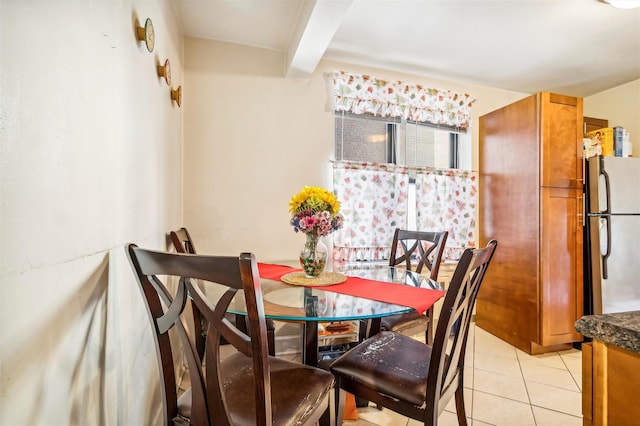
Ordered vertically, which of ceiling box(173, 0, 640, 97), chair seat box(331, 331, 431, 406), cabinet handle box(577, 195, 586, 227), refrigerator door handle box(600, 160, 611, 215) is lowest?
chair seat box(331, 331, 431, 406)

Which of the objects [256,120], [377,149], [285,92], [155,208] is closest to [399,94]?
[377,149]

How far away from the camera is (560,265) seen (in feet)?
8.34

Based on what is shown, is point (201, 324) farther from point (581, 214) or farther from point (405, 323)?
point (581, 214)

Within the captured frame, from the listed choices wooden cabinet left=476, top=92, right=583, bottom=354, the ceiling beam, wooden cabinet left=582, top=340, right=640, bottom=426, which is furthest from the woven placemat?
wooden cabinet left=476, top=92, right=583, bottom=354

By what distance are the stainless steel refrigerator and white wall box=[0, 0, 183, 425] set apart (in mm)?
3251

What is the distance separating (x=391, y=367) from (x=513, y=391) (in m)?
1.35

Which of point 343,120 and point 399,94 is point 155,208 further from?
point 399,94

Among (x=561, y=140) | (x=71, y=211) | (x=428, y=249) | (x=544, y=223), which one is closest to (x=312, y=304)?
(x=71, y=211)

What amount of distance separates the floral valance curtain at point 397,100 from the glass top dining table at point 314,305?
A: 1.68m

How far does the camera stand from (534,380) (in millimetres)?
2139

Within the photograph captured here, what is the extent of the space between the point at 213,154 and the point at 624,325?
2.47 m

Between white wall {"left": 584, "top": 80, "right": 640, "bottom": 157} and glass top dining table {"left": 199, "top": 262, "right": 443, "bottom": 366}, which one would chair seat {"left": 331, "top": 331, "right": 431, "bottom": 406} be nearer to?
glass top dining table {"left": 199, "top": 262, "right": 443, "bottom": 366}

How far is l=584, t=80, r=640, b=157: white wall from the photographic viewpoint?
3.05 metres

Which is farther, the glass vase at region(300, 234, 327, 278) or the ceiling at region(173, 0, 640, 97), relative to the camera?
the ceiling at region(173, 0, 640, 97)
